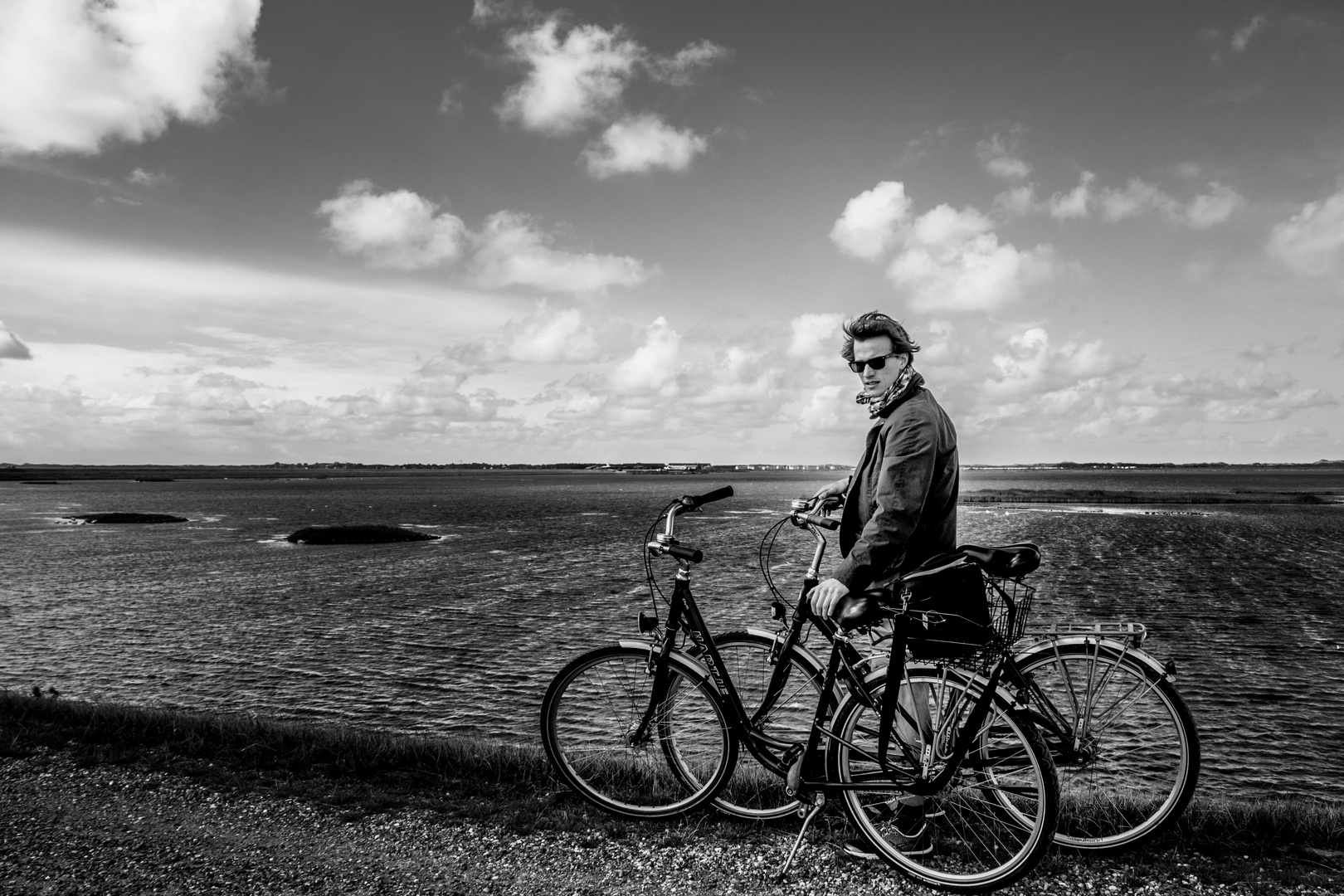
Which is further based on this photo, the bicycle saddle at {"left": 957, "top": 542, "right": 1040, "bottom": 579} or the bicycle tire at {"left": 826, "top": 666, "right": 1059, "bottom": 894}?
the bicycle tire at {"left": 826, "top": 666, "right": 1059, "bottom": 894}

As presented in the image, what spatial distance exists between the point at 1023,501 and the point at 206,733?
111611 mm

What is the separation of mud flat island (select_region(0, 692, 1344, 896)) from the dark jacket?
201 cm

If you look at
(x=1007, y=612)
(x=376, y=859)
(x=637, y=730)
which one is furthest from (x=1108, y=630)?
(x=376, y=859)

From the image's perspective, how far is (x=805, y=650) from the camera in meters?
5.44

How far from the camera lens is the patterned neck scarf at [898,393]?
16.4 feet

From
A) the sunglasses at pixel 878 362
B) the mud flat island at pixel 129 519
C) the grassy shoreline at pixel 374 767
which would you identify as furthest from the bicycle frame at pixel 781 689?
the mud flat island at pixel 129 519

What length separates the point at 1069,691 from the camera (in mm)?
4730

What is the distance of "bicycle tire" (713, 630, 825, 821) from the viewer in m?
5.41

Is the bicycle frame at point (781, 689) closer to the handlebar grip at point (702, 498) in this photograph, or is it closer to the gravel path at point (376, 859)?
the handlebar grip at point (702, 498)

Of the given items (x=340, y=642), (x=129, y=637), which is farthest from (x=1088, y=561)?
(x=129, y=637)

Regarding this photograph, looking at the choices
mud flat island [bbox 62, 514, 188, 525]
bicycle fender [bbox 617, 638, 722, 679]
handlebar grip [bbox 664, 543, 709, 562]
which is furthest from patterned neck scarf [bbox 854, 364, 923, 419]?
mud flat island [bbox 62, 514, 188, 525]

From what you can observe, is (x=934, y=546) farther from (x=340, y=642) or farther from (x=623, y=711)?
(x=340, y=642)

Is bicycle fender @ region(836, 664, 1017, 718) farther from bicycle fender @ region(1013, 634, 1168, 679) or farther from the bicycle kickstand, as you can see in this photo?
the bicycle kickstand

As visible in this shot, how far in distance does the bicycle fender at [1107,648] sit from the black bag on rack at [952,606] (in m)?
0.28
